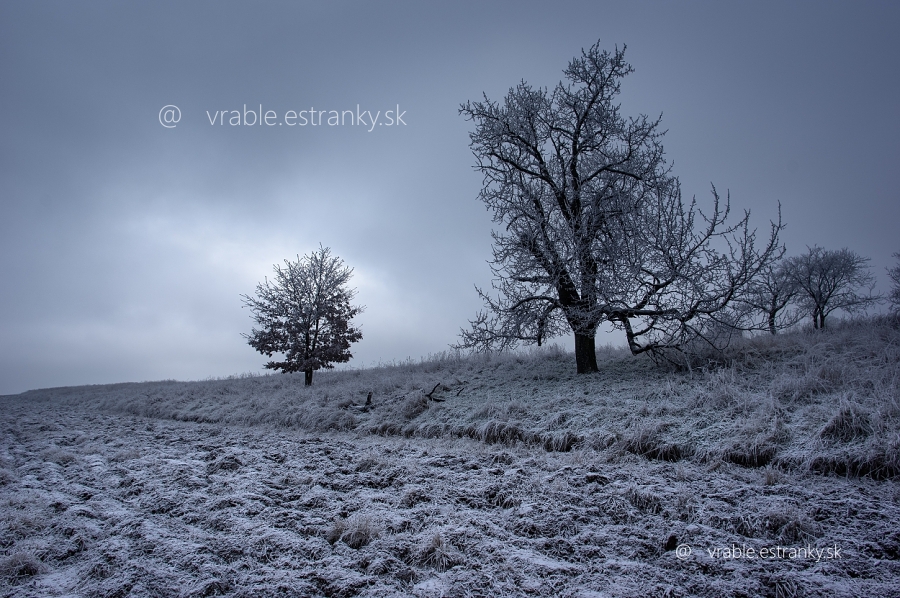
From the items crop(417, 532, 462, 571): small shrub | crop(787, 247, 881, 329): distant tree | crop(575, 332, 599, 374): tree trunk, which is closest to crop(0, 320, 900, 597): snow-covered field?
crop(417, 532, 462, 571): small shrub

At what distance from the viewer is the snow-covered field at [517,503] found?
2.62 metres

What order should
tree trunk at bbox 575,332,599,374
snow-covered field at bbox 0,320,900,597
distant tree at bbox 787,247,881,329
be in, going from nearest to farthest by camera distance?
snow-covered field at bbox 0,320,900,597 → tree trunk at bbox 575,332,599,374 → distant tree at bbox 787,247,881,329

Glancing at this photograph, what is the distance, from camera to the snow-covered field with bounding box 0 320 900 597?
2.62 metres

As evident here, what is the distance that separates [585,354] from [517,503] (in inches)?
304

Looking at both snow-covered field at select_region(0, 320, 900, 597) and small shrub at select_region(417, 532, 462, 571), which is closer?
snow-covered field at select_region(0, 320, 900, 597)

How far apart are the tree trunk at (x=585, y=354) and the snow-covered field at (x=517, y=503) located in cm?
281

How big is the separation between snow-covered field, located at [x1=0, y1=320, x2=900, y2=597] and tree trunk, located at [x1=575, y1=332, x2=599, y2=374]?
2815mm

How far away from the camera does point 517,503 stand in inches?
148

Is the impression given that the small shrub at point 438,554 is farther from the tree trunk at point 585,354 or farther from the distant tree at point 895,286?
the distant tree at point 895,286

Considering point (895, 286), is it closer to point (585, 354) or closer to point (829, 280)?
point (829, 280)

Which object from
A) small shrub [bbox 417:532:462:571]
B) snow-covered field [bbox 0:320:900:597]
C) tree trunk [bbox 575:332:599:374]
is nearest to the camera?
snow-covered field [bbox 0:320:900:597]

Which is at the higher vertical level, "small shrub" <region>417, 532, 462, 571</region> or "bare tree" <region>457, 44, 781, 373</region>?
"bare tree" <region>457, 44, 781, 373</region>

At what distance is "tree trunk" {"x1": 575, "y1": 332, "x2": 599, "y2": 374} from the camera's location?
35.5 ft

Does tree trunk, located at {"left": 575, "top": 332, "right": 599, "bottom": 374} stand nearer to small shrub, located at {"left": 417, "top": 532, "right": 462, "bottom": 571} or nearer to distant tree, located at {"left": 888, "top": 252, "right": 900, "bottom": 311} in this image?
small shrub, located at {"left": 417, "top": 532, "right": 462, "bottom": 571}
